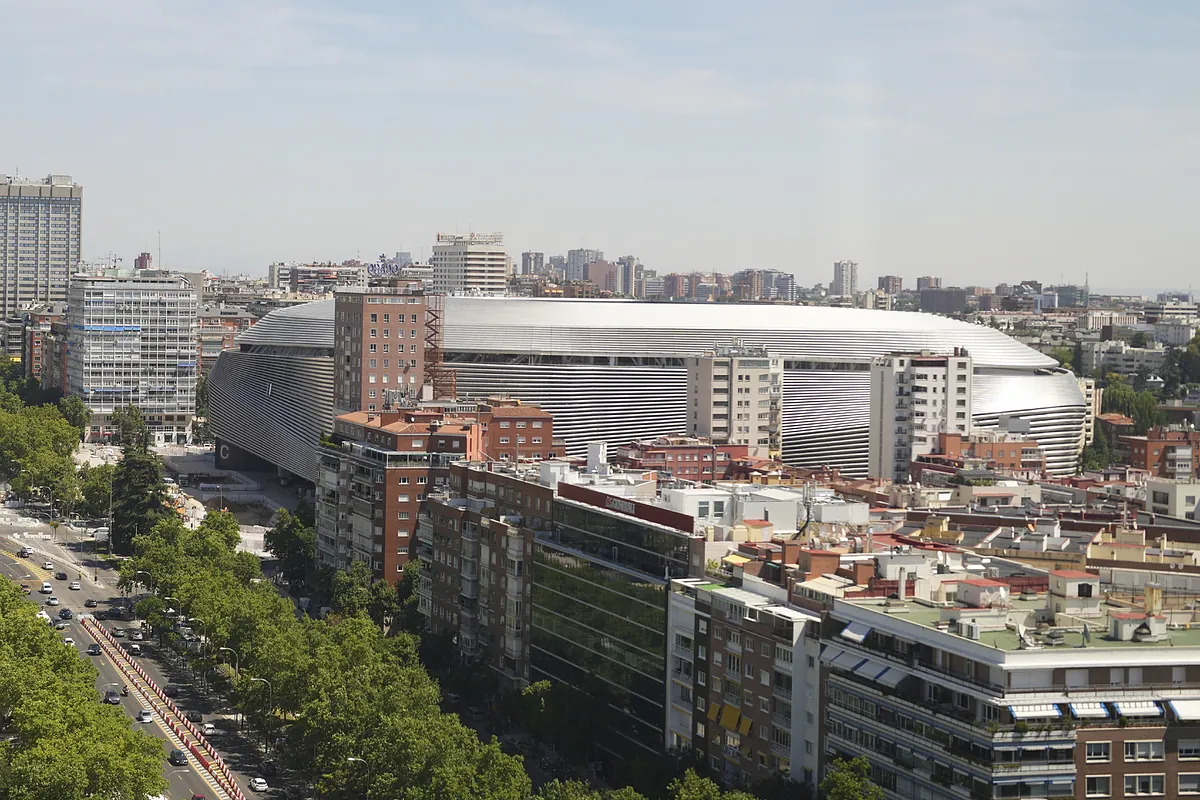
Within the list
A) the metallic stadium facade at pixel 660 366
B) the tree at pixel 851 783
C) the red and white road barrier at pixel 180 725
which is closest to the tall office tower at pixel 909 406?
the metallic stadium facade at pixel 660 366

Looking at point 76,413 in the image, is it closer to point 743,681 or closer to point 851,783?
point 743,681

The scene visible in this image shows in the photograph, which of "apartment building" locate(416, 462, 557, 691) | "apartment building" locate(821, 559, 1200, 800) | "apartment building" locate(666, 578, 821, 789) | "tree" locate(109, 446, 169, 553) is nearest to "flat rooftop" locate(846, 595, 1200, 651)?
"apartment building" locate(821, 559, 1200, 800)

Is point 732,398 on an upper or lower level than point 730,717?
upper

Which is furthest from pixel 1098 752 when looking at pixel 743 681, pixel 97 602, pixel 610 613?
pixel 97 602

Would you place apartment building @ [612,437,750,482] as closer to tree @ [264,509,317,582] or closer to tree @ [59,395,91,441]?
tree @ [264,509,317,582]

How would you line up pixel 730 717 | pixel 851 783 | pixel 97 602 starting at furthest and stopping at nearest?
pixel 97 602 → pixel 730 717 → pixel 851 783

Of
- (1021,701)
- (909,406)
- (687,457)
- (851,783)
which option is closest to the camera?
(1021,701)
